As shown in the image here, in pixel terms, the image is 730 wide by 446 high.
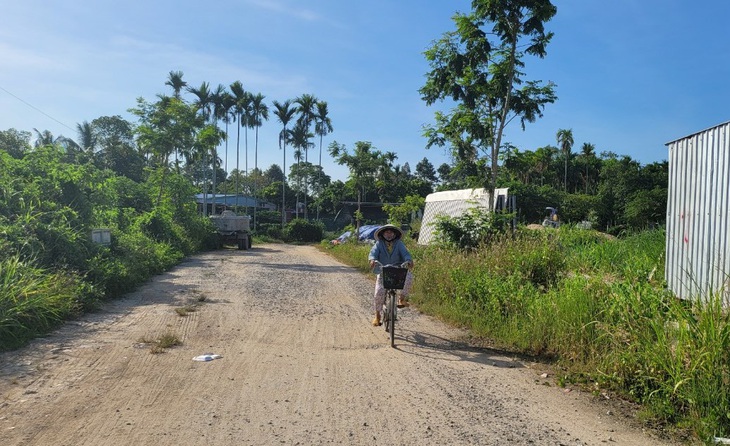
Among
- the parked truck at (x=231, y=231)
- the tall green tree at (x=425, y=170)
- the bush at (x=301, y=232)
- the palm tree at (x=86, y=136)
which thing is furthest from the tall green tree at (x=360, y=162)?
the tall green tree at (x=425, y=170)

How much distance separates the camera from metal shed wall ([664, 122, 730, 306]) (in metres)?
6.77

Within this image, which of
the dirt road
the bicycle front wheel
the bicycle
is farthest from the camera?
the bicycle

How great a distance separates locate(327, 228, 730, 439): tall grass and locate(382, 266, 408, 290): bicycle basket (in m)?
1.53

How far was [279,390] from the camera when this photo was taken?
17.4 feet

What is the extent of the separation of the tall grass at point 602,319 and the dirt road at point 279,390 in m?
0.43

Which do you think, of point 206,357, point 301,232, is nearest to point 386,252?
point 206,357

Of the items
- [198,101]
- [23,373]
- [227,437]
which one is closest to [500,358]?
[227,437]

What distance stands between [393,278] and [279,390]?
8.99 feet

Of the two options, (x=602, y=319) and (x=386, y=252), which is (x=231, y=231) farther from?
(x=602, y=319)

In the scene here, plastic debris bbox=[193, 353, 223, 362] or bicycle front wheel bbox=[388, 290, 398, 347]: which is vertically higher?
bicycle front wheel bbox=[388, 290, 398, 347]

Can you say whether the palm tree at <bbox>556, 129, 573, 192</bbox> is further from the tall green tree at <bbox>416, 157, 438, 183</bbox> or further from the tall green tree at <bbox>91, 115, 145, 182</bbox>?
the tall green tree at <bbox>91, 115, 145, 182</bbox>

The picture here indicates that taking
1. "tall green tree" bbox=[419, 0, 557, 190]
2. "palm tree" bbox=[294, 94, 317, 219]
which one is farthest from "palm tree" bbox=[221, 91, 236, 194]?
"tall green tree" bbox=[419, 0, 557, 190]

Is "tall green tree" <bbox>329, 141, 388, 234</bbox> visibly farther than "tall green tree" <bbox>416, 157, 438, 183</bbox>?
No

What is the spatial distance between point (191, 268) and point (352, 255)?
25.8ft
